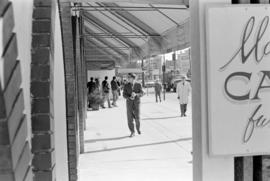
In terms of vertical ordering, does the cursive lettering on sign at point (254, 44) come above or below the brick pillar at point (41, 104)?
above

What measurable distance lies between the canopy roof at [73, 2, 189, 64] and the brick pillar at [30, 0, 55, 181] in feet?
21.8

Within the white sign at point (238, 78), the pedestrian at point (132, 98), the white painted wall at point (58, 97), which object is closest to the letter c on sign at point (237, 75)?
the white sign at point (238, 78)

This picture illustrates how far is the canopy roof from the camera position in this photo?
11.4 m

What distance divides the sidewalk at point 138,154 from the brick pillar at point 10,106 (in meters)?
5.80

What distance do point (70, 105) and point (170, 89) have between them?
34.9 metres

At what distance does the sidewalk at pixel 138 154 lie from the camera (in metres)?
6.98

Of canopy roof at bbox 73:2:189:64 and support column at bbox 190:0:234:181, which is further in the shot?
canopy roof at bbox 73:2:189:64

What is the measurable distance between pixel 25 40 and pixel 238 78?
4.94 ft

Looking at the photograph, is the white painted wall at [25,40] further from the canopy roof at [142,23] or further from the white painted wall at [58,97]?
the canopy roof at [142,23]

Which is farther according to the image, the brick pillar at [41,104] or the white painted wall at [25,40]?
the brick pillar at [41,104]

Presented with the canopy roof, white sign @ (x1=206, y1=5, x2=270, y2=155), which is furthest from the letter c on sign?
the canopy roof

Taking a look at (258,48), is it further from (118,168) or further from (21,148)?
(118,168)

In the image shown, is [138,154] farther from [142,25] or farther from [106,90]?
[106,90]

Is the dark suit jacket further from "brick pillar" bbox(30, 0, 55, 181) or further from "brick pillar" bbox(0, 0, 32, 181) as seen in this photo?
"brick pillar" bbox(0, 0, 32, 181)
